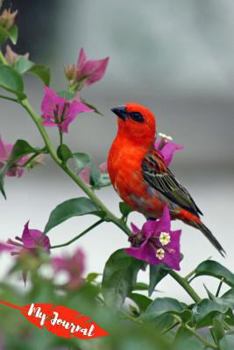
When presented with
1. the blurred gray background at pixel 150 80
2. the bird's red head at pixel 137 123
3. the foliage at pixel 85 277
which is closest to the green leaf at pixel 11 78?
the foliage at pixel 85 277

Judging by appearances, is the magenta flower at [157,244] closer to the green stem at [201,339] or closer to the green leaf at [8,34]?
the green stem at [201,339]

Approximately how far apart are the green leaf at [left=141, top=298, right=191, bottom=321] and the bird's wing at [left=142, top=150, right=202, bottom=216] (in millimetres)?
321

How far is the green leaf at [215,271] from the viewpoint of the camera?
0.98 m

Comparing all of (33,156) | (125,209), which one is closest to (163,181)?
(125,209)

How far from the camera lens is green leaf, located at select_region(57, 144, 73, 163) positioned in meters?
0.97

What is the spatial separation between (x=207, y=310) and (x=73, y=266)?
35 centimetres

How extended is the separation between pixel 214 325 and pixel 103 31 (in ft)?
18.6

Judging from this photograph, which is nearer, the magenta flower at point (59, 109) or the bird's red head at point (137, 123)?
the magenta flower at point (59, 109)

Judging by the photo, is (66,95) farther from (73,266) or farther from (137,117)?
(73,266)

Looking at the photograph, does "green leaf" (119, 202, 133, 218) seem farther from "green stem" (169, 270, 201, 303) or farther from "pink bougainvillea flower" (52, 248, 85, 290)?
"pink bougainvillea flower" (52, 248, 85, 290)

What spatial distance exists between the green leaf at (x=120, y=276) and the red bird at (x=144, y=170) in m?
0.20

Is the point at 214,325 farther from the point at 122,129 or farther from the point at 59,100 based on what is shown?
the point at 122,129

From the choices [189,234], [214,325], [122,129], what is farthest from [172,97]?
[214,325]

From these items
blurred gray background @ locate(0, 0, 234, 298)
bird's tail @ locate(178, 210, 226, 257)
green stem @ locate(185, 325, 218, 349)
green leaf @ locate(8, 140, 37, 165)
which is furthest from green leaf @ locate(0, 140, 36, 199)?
blurred gray background @ locate(0, 0, 234, 298)
